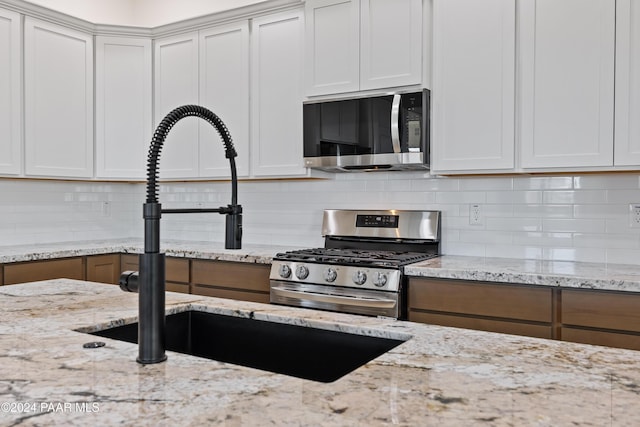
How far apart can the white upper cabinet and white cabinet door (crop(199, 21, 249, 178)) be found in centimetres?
56

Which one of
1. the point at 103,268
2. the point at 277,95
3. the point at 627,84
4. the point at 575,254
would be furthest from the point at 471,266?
the point at 103,268

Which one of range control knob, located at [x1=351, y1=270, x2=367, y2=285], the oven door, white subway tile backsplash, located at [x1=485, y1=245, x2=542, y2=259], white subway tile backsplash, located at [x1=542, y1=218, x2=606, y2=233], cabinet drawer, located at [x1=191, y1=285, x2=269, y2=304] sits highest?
white subway tile backsplash, located at [x1=542, y1=218, x2=606, y2=233]

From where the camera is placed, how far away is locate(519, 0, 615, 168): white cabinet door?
2572 mm

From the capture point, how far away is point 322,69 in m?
3.35

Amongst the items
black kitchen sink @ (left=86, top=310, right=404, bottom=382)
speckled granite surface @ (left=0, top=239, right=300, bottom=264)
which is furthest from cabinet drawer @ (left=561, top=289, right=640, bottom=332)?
speckled granite surface @ (left=0, top=239, right=300, bottom=264)

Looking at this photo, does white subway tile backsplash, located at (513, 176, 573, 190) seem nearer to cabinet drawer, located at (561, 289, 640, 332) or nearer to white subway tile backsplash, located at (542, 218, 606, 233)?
white subway tile backsplash, located at (542, 218, 606, 233)

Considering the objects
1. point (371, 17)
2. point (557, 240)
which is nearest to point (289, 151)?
point (371, 17)

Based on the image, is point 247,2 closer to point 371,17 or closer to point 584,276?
point 371,17

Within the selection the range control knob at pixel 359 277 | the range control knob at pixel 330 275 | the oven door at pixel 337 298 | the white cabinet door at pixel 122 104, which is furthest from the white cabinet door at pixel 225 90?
the range control knob at pixel 359 277

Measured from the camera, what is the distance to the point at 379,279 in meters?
2.69

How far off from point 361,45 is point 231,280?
1.62 metres

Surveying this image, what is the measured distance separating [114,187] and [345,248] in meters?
2.16

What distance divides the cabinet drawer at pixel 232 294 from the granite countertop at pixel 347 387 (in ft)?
6.50

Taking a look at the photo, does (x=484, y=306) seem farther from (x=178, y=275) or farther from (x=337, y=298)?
(x=178, y=275)
